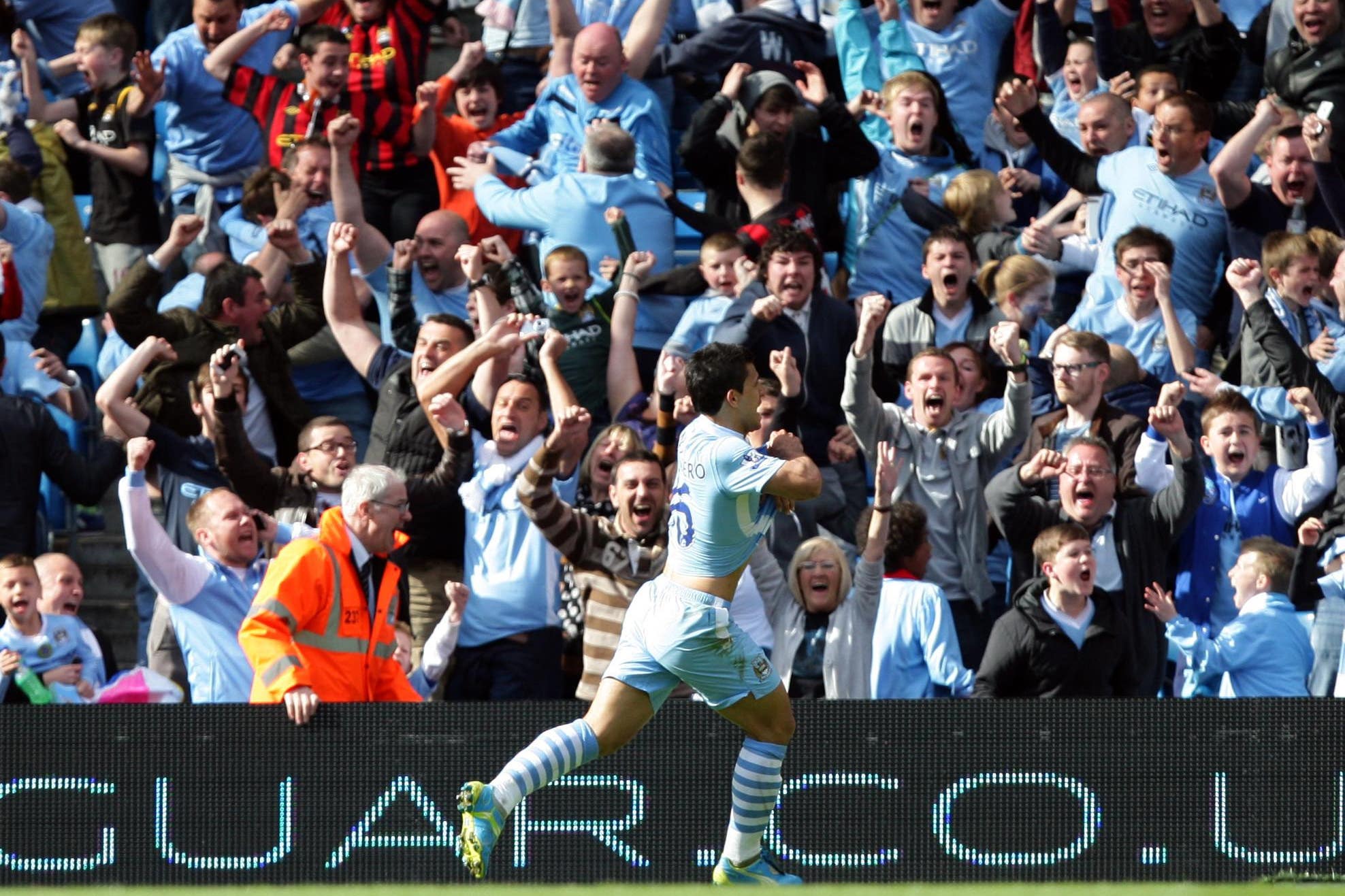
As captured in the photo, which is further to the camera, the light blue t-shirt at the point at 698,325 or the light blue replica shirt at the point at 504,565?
the light blue t-shirt at the point at 698,325

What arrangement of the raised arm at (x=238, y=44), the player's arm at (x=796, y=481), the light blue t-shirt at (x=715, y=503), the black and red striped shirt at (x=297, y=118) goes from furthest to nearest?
the raised arm at (x=238, y=44), the black and red striped shirt at (x=297, y=118), the light blue t-shirt at (x=715, y=503), the player's arm at (x=796, y=481)

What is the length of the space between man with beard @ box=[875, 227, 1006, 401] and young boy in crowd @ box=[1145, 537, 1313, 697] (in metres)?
2.09

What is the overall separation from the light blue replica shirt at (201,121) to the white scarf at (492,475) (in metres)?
4.09

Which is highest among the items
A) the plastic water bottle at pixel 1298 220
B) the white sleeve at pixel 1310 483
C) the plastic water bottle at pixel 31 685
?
the plastic water bottle at pixel 1298 220

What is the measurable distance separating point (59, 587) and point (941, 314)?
4.49m

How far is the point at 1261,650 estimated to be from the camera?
8.83m

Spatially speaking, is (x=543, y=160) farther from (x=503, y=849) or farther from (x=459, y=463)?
(x=503, y=849)

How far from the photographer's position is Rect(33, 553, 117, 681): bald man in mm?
9219

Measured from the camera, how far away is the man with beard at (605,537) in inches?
347


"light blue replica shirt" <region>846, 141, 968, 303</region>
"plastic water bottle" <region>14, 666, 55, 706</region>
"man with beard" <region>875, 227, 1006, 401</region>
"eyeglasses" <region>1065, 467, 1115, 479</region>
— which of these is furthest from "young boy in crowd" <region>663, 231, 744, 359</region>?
"plastic water bottle" <region>14, 666, 55, 706</region>

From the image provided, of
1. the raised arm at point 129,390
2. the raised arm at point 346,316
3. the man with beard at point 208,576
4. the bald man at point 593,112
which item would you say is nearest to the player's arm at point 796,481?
the man with beard at point 208,576

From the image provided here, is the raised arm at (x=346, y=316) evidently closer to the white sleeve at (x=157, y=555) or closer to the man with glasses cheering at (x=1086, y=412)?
the white sleeve at (x=157, y=555)

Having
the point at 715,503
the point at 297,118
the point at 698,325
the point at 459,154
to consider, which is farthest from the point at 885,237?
the point at 715,503

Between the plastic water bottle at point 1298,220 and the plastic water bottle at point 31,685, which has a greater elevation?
the plastic water bottle at point 1298,220
